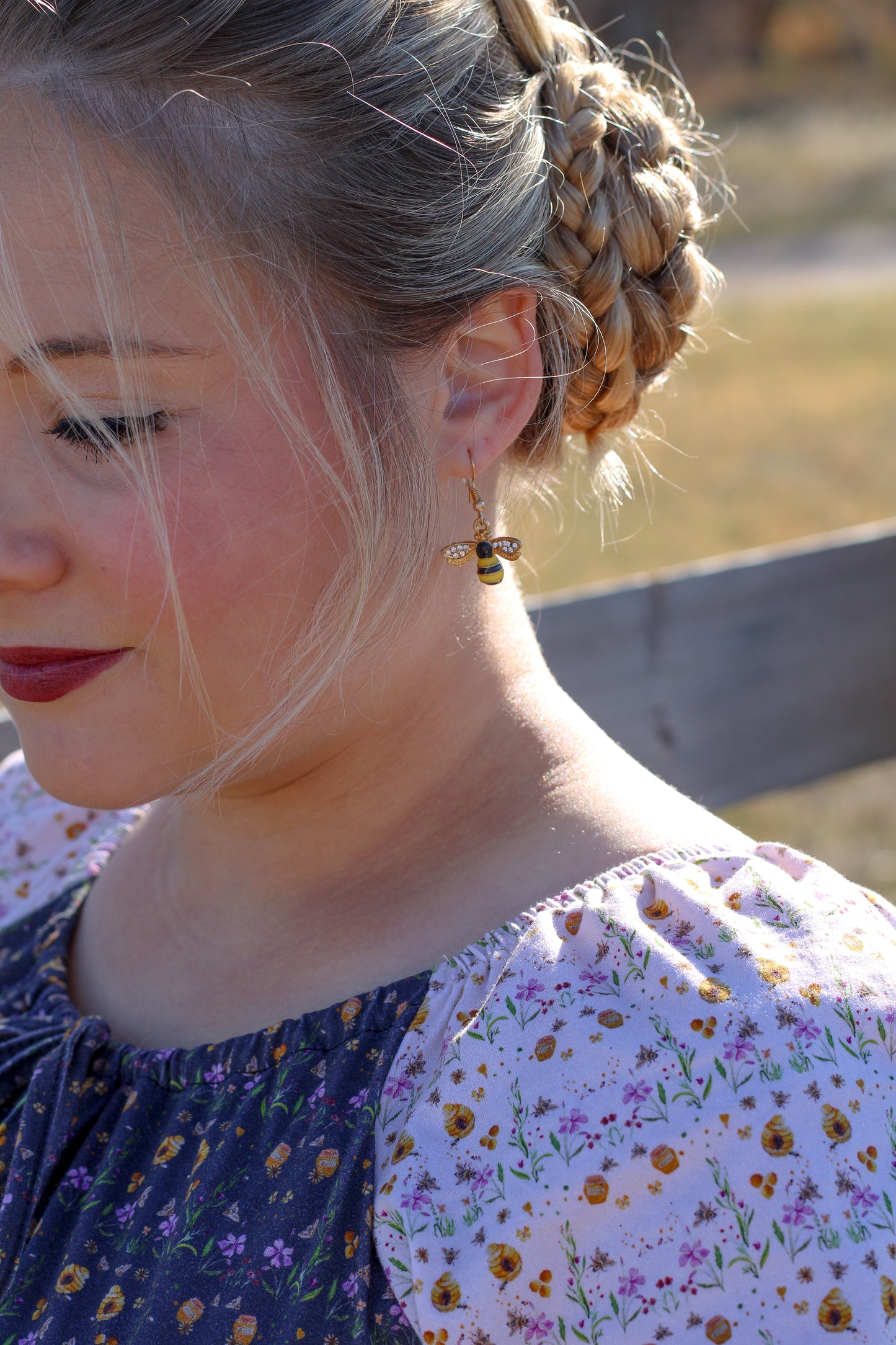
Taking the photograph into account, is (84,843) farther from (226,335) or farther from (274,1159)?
(226,335)

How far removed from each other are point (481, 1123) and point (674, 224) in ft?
2.83

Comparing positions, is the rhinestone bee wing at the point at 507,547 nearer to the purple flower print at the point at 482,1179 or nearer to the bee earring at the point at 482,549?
the bee earring at the point at 482,549

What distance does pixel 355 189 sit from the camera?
1.00m

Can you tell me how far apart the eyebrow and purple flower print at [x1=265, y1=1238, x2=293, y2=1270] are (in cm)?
70

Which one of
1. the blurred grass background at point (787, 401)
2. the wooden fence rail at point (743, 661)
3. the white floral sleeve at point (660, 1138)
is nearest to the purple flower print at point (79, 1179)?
the white floral sleeve at point (660, 1138)

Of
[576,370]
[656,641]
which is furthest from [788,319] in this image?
[576,370]

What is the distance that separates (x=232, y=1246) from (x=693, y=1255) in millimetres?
365

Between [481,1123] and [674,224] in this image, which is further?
[674,224]

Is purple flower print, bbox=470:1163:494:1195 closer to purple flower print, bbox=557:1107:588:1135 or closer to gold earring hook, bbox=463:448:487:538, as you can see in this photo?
purple flower print, bbox=557:1107:588:1135

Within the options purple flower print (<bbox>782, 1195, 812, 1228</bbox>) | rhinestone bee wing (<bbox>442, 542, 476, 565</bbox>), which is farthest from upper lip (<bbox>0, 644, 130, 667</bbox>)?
purple flower print (<bbox>782, 1195, 812, 1228</bbox>)

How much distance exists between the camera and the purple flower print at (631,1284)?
2.67 ft

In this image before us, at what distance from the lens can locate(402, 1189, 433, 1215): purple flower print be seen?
0.87 metres

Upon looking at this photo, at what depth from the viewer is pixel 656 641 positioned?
180 centimetres

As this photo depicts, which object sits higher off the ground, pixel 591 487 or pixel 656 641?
pixel 591 487
